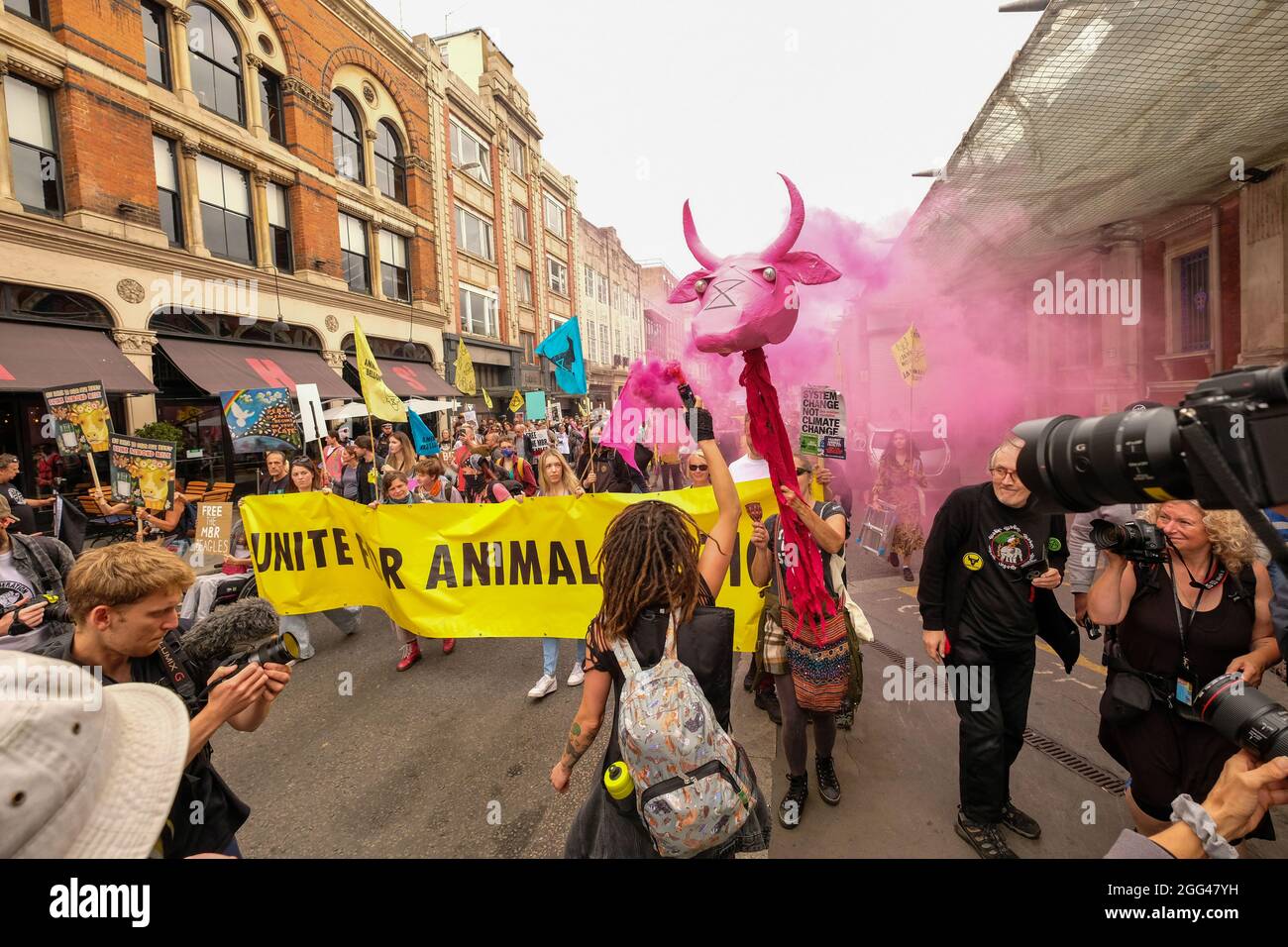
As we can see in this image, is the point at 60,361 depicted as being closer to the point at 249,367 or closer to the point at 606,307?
the point at 249,367

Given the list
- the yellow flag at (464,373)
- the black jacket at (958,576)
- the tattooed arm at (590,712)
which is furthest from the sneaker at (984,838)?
the yellow flag at (464,373)

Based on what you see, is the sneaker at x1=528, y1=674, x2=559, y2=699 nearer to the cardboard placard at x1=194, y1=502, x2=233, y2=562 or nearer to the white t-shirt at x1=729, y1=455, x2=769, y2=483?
the white t-shirt at x1=729, y1=455, x2=769, y2=483

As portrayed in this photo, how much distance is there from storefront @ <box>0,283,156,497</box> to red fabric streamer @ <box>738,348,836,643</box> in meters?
12.1

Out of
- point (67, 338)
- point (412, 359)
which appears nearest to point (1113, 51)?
point (67, 338)

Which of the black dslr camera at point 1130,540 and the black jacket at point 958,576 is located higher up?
the black dslr camera at point 1130,540

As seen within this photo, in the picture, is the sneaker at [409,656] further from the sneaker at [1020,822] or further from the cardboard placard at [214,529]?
the sneaker at [1020,822]

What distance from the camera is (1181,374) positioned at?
31.7 feet

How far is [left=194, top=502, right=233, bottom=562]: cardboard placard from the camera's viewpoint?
573 centimetres

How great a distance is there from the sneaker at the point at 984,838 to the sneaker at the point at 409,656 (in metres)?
4.29

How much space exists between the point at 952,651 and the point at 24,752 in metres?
3.25

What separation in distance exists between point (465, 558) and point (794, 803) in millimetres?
3033

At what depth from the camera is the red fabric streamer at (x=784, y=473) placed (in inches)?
106

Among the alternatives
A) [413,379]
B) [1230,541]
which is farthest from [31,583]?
[413,379]

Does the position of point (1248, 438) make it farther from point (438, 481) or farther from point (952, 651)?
point (438, 481)
